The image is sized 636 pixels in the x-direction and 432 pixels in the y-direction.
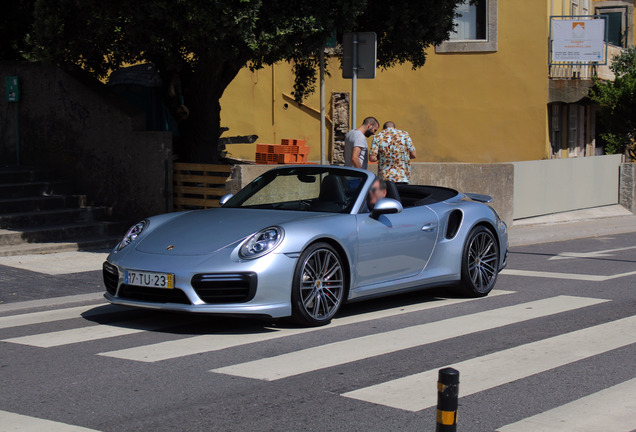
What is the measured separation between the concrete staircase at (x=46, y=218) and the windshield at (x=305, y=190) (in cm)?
425

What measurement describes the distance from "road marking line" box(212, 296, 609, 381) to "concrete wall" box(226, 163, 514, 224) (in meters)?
7.30

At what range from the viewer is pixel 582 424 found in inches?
194

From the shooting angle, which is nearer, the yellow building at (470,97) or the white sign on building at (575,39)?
the white sign on building at (575,39)

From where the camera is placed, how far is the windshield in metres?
8.19

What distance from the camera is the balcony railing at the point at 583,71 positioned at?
2403cm

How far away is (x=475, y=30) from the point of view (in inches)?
953

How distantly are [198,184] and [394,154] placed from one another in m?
3.01

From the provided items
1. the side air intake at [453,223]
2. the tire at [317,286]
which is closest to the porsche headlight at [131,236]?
the tire at [317,286]

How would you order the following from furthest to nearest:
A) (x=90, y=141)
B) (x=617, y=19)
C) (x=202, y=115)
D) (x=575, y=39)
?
(x=617, y=19) < (x=575, y=39) < (x=202, y=115) < (x=90, y=141)

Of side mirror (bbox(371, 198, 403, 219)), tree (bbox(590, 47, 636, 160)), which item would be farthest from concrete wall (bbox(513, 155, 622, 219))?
side mirror (bbox(371, 198, 403, 219))

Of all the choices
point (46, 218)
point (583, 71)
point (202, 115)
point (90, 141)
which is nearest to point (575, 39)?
point (583, 71)

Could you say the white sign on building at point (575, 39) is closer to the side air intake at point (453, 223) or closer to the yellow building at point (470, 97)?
the yellow building at point (470, 97)

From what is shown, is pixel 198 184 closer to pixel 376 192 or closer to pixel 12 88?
pixel 12 88

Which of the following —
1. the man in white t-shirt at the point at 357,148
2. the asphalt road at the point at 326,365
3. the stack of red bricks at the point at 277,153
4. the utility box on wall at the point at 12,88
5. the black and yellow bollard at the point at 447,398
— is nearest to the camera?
the black and yellow bollard at the point at 447,398
